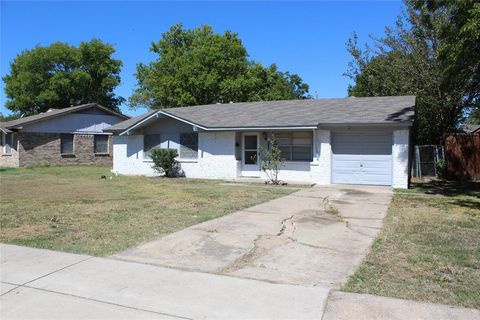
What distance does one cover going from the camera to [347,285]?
17.3 feet

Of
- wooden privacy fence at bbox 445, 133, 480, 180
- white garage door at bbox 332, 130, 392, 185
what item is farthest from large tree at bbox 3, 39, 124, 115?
wooden privacy fence at bbox 445, 133, 480, 180

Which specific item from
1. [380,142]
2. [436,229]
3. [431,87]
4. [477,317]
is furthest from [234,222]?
[431,87]

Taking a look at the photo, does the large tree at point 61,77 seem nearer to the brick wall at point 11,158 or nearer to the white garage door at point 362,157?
the brick wall at point 11,158

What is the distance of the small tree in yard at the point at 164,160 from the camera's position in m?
21.3

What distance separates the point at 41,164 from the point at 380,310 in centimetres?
3040

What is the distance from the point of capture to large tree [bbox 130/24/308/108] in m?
42.9

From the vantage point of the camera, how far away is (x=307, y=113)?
1978cm

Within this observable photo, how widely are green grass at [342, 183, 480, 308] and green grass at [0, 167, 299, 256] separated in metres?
3.84

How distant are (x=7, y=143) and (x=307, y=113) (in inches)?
950

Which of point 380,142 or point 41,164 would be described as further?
point 41,164

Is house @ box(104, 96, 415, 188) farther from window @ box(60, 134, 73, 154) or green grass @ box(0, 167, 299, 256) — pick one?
window @ box(60, 134, 73, 154)

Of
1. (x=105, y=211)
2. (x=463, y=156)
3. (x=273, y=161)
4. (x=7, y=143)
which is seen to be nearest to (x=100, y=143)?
(x=7, y=143)

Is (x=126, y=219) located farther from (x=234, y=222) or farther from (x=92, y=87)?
(x=92, y=87)

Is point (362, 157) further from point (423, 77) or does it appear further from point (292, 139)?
point (423, 77)
